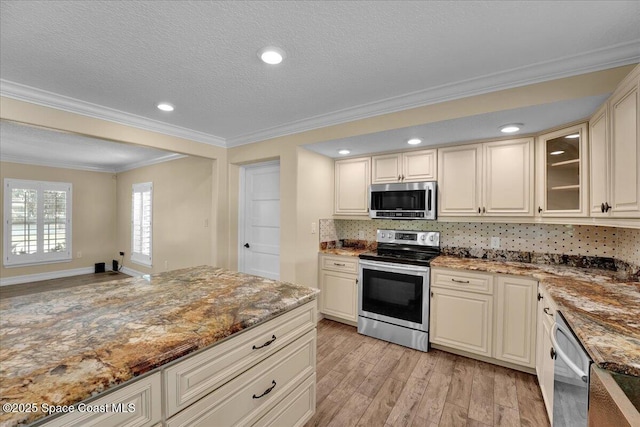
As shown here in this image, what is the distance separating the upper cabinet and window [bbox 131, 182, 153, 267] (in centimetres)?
653

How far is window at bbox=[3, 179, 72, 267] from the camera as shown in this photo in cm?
522

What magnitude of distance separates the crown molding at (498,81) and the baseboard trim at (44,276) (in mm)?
6485

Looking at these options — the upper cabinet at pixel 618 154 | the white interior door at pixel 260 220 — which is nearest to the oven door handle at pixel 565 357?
Result: the upper cabinet at pixel 618 154

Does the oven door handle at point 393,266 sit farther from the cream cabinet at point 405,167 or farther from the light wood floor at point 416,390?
the cream cabinet at point 405,167

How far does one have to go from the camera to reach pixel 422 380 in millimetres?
2326

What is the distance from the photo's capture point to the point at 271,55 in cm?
179

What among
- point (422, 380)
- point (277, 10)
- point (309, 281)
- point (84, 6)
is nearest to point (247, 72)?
point (277, 10)

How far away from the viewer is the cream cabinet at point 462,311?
251cm

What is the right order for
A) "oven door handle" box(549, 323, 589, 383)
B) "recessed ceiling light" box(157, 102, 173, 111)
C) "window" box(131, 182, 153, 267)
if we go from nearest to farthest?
"oven door handle" box(549, 323, 589, 383), "recessed ceiling light" box(157, 102, 173, 111), "window" box(131, 182, 153, 267)

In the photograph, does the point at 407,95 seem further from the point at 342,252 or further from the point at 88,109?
the point at 88,109

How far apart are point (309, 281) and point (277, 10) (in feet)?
9.13

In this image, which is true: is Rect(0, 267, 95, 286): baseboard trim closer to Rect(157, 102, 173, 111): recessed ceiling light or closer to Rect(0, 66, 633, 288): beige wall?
Rect(0, 66, 633, 288): beige wall

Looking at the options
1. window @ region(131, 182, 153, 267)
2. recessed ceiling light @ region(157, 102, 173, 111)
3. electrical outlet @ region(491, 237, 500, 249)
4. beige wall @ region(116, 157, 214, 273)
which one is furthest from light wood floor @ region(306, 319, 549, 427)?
window @ region(131, 182, 153, 267)

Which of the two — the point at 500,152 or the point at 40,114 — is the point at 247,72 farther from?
the point at 500,152
